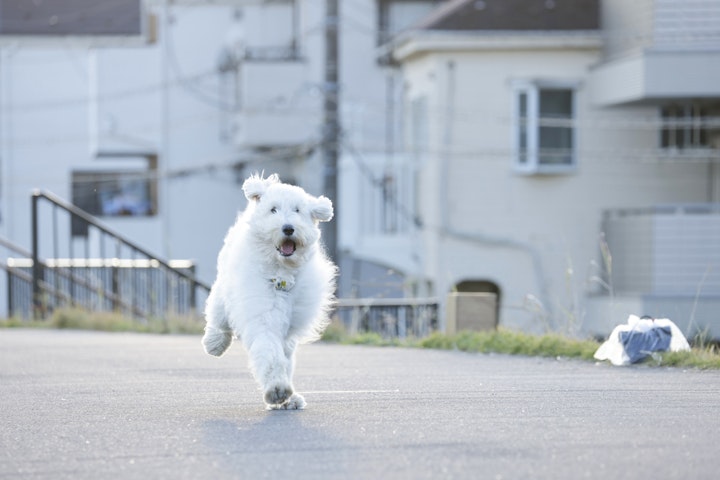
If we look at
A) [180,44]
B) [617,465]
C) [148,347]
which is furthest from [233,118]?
[617,465]

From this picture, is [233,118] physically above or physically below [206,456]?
above

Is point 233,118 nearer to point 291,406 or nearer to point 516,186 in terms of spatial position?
point 516,186

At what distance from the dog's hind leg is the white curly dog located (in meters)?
0.32

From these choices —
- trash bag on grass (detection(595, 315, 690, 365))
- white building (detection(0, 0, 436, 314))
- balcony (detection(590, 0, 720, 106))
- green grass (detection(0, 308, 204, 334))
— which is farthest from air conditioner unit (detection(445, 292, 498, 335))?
white building (detection(0, 0, 436, 314))

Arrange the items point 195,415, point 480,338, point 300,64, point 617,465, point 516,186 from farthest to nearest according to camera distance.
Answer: point 300,64 → point 516,186 → point 480,338 → point 195,415 → point 617,465

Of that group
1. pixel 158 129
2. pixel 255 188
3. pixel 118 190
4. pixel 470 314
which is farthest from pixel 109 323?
pixel 118 190

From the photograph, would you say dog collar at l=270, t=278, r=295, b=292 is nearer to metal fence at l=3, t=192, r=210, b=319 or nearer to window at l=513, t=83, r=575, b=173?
metal fence at l=3, t=192, r=210, b=319

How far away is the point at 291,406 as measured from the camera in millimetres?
8430

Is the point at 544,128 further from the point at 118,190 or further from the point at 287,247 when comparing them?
the point at 287,247

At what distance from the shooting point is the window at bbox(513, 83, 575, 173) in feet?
92.4

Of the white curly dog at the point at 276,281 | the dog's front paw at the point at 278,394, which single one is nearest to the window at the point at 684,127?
the white curly dog at the point at 276,281

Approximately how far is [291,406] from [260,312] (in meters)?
0.59

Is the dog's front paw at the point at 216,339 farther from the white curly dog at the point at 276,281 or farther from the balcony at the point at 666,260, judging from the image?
the balcony at the point at 666,260

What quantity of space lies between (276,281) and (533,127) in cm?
1996
